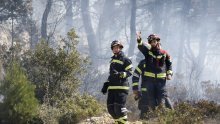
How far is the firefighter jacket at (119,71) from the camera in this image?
7.34 m

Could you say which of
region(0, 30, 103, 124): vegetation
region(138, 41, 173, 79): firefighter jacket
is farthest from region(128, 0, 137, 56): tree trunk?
region(138, 41, 173, 79): firefighter jacket

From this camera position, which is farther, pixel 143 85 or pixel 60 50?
pixel 60 50

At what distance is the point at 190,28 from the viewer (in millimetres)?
35969

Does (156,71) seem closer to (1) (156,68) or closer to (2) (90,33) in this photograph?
(1) (156,68)

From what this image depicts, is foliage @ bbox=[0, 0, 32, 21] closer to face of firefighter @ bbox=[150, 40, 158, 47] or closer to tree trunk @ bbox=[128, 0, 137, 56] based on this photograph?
tree trunk @ bbox=[128, 0, 137, 56]

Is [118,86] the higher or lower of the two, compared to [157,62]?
lower

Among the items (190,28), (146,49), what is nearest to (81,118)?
(146,49)

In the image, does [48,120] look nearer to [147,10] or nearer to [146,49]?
[146,49]

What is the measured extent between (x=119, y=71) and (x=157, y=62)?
1028 mm

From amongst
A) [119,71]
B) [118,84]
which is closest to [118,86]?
[118,84]

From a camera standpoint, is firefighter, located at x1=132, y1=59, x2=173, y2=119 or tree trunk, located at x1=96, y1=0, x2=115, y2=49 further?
tree trunk, located at x1=96, y1=0, x2=115, y2=49

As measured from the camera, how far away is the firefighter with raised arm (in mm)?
7938

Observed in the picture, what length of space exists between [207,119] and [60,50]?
3907 mm

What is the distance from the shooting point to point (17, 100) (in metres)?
7.79
